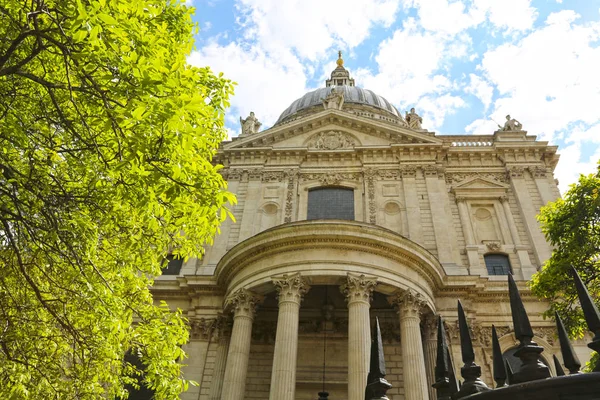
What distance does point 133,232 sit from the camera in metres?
8.66

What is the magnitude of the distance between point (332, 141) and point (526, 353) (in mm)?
23744

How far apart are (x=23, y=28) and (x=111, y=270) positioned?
456 cm

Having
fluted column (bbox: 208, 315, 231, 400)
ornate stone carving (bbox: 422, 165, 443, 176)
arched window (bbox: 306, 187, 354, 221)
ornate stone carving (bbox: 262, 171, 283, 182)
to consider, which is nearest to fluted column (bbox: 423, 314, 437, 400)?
arched window (bbox: 306, 187, 354, 221)

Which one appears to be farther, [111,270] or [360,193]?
[360,193]

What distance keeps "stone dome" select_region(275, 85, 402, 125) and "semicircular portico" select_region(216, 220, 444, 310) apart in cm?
2715

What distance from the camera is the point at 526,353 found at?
261 centimetres

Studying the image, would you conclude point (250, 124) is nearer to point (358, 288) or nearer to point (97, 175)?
point (358, 288)

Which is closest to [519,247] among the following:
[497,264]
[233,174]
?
[497,264]

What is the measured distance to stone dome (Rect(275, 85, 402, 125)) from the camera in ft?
143

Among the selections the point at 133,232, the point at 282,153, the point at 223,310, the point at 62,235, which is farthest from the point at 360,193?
the point at 62,235

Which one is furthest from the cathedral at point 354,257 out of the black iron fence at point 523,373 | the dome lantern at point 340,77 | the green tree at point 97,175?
the dome lantern at point 340,77

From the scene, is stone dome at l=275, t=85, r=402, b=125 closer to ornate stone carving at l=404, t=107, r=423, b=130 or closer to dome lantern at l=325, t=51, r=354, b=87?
dome lantern at l=325, t=51, r=354, b=87

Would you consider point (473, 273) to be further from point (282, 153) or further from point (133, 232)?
point (133, 232)

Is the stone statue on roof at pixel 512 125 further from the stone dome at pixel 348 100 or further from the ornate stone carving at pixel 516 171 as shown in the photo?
the stone dome at pixel 348 100
